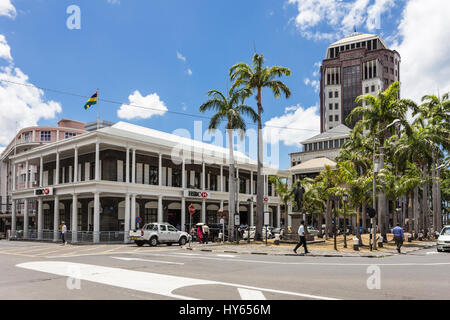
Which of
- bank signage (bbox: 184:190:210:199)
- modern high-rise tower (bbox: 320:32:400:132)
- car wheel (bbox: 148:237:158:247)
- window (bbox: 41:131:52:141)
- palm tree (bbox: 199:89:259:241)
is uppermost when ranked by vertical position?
modern high-rise tower (bbox: 320:32:400:132)

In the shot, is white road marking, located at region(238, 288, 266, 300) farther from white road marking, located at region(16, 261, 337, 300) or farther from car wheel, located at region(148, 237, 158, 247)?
car wheel, located at region(148, 237, 158, 247)

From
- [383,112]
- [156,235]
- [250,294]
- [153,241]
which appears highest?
[383,112]

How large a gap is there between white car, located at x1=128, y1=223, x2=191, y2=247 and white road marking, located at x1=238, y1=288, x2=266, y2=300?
18.5 meters

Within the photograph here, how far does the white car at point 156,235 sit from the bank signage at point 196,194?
9.27m

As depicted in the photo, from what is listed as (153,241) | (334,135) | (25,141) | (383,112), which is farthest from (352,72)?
(153,241)

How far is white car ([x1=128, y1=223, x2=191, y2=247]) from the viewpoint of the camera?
28.5 metres

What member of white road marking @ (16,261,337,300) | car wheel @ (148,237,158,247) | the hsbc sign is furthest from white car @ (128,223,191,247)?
white road marking @ (16,261,337,300)

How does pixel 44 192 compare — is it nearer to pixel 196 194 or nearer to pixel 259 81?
pixel 196 194

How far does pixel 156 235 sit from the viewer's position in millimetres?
29031

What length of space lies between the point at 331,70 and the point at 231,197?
8904 centimetres

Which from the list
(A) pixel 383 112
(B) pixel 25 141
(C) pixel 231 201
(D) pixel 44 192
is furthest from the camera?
(B) pixel 25 141

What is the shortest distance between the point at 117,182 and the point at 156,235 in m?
6.90

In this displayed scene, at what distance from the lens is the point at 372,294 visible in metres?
9.29

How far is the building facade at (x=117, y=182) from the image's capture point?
33.9 meters
